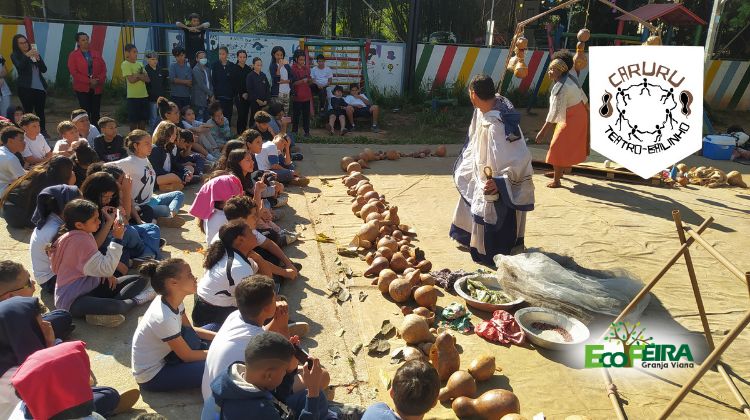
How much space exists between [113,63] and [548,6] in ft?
38.0

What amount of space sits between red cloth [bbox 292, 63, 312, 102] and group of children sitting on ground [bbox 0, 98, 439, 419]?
4410 millimetres

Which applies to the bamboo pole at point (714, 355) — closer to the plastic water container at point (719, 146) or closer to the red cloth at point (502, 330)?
the red cloth at point (502, 330)

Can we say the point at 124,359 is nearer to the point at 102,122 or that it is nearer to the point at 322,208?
the point at 322,208

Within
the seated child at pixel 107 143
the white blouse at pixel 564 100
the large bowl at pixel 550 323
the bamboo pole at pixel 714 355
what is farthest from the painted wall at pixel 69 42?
the bamboo pole at pixel 714 355

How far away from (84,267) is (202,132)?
17.7 ft

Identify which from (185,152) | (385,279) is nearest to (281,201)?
(185,152)

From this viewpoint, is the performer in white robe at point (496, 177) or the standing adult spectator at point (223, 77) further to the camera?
the standing adult spectator at point (223, 77)

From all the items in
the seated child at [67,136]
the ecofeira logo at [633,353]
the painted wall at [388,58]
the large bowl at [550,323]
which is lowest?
the ecofeira logo at [633,353]

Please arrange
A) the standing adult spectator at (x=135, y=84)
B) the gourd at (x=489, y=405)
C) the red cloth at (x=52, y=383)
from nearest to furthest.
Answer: the red cloth at (x=52, y=383), the gourd at (x=489, y=405), the standing adult spectator at (x=135, y=84)

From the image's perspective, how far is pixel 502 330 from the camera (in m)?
4.28

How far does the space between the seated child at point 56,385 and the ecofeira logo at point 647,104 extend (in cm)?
299

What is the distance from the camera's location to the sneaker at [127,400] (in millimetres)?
3350

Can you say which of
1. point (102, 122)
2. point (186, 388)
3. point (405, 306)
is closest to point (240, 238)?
point (186, 388)

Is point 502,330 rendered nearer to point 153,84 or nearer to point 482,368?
point 482,368
